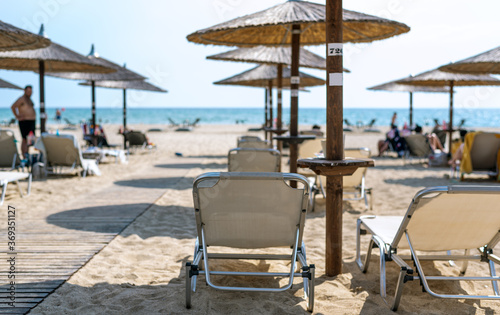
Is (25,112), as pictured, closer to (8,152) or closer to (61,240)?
(8,152)

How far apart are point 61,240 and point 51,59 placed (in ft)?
16.3

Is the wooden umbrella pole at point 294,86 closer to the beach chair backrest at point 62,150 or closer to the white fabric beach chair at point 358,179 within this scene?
the white fabric beach chair at point 358,179

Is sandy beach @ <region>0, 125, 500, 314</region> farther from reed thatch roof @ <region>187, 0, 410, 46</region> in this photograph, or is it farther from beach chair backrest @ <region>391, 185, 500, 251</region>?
reed thatch roof @ <region>187, 0, 410, 46</region>

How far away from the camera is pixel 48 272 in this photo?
3.21m

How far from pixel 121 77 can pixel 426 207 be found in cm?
1021

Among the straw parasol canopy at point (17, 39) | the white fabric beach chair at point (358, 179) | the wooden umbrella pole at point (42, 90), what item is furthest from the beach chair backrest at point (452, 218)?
the wooden umbrella pole at point (42, 90)

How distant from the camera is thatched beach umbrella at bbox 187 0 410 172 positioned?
4613mm

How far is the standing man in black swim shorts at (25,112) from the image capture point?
8.95m

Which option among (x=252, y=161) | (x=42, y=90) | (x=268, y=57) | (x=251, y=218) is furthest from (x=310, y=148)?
(x=42, y=90)

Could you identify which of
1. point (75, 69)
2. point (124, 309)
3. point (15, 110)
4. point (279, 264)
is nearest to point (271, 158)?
point (279, 264)

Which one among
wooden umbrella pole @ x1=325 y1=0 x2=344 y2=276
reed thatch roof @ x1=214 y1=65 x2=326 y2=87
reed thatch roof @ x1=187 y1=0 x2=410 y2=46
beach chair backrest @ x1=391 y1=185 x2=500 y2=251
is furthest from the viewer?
reed thatch roof @ x1=214 y1=65 x2=326 y2=87

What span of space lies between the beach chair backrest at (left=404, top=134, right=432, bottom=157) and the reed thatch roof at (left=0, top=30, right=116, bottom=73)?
7.05m

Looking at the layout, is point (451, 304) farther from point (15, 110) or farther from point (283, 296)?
point (15, 110)

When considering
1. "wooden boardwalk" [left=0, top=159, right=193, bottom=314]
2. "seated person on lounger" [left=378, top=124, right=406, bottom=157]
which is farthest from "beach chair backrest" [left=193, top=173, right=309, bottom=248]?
"seated person on lounger" [left=378, top=124, right=406, bottom=157]
